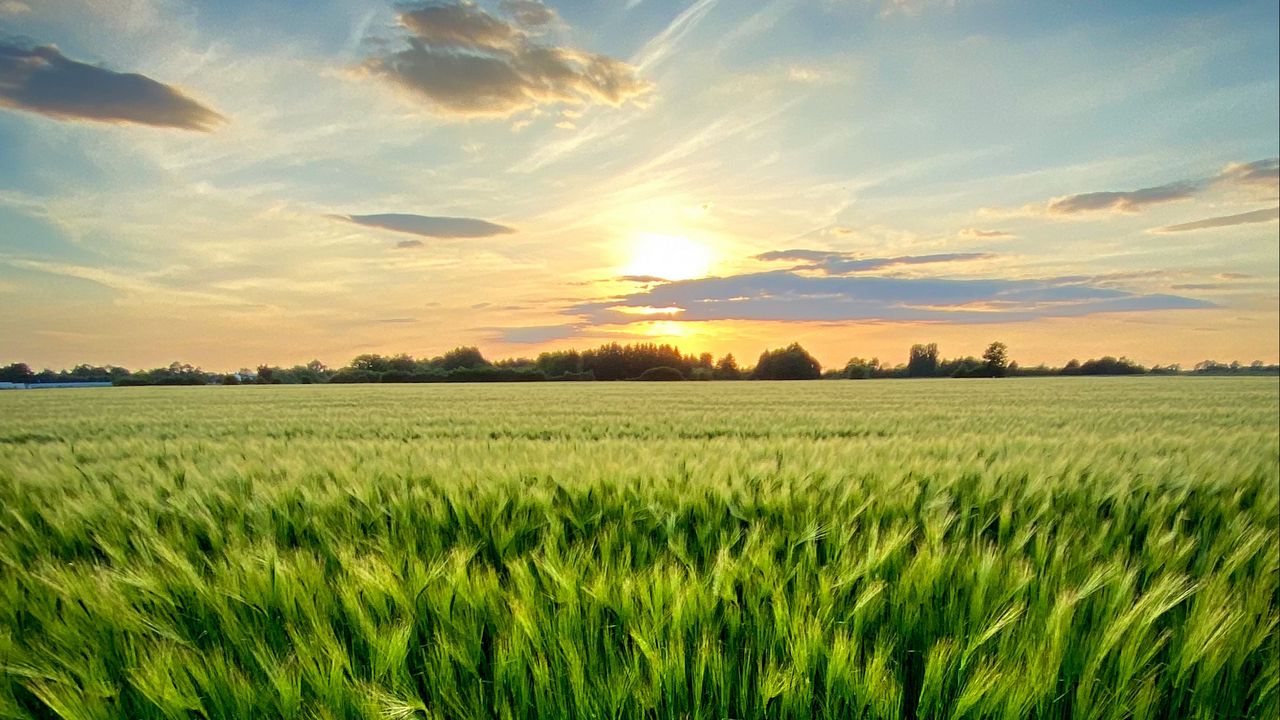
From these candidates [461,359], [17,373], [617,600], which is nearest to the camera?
→ [617,600]

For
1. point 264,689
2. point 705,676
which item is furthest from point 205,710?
point 705,676

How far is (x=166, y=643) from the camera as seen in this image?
1.52 m

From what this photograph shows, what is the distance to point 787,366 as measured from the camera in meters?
50.8

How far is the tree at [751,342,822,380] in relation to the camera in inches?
1987

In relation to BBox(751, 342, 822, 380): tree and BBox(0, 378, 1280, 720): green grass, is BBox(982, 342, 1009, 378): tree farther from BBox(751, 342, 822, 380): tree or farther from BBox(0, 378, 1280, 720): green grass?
BBox(0, 378, 1280, 720): green grass

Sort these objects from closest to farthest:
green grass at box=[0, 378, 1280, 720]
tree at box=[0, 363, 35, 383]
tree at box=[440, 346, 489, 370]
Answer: green grass at box=[0, 378, 1280, 720] → tree at box=[0, 363, 35, 383] → tree at box=[440, 346, 489, 370]

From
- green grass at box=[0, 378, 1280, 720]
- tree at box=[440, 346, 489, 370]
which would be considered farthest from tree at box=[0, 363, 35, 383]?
tree at box=[440, 346, 489, 370]

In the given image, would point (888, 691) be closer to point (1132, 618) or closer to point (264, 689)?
point (1132, 618)

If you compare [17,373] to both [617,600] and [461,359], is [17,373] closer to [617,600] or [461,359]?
[617,600]

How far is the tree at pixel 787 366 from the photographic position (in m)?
50.5

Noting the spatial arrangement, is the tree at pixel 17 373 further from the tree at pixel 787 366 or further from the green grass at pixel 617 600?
the tree at pixel 787 366

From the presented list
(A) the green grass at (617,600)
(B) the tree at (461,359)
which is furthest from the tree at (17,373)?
(B) the tree at (461,359)

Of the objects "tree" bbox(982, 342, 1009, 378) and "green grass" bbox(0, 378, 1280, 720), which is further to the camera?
"tree" bbox(982, 342, 1009, 378)

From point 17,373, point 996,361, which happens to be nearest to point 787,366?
point 996,361
